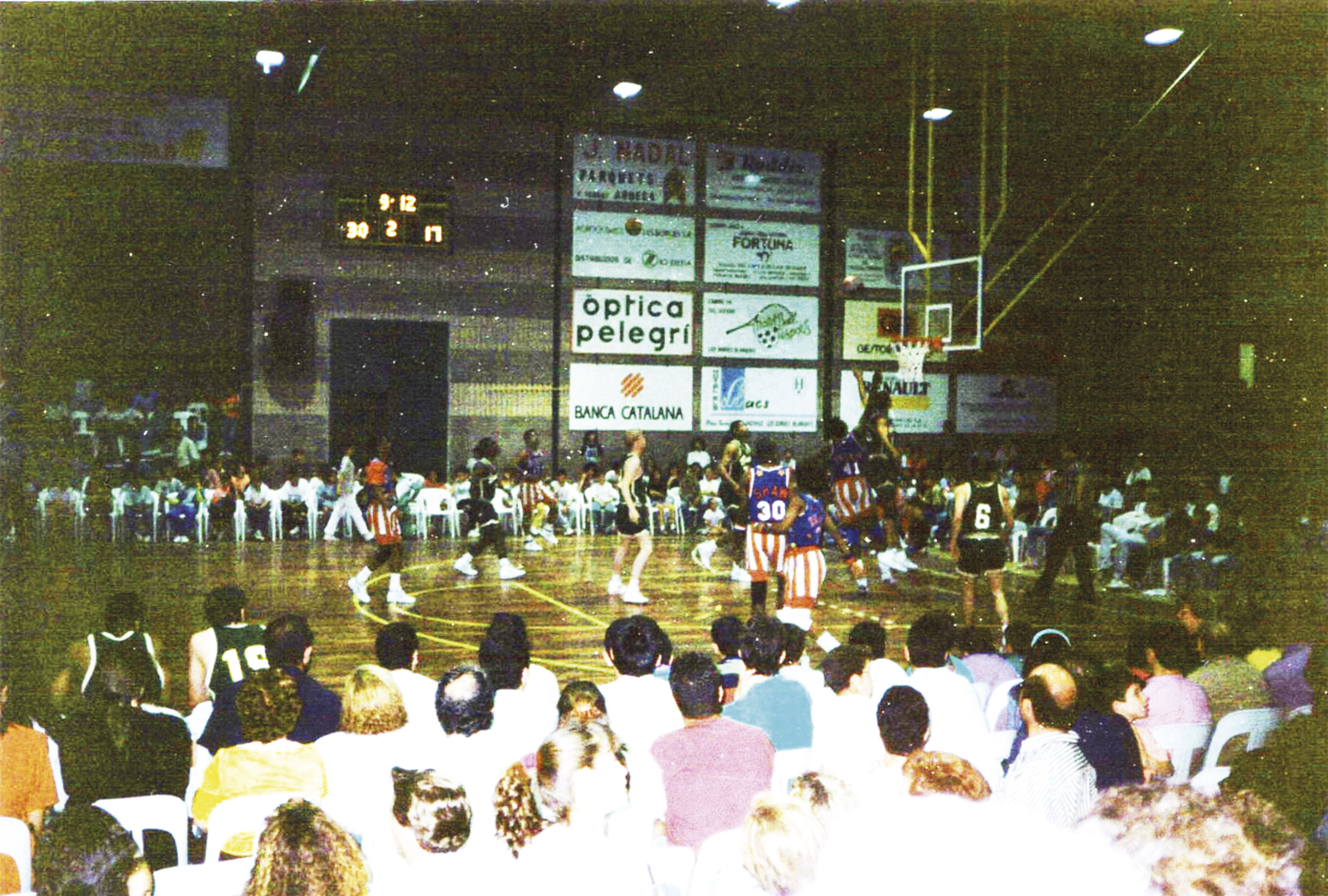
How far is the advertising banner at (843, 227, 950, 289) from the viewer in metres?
19.7

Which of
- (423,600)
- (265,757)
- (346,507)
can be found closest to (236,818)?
(265,757)

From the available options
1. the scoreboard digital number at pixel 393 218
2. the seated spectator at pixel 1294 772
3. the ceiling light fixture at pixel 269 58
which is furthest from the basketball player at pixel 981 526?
the ceiling light fixture at pixel 269 58

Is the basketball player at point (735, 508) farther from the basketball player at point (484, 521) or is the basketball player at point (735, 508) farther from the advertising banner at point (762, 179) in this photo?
the advertising banner at point (762, 179)

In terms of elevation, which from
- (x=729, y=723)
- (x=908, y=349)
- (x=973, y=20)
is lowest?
(x=729, y=723)

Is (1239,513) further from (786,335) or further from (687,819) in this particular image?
(687,819)

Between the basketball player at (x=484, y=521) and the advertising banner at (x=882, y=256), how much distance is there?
30.8ft

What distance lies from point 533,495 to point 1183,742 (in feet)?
40.4

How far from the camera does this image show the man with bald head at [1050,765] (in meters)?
3.04

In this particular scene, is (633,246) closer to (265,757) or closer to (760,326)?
(760,326)

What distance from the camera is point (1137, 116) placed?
1614cm

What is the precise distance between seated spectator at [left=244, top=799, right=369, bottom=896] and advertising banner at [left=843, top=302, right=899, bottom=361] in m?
18.0

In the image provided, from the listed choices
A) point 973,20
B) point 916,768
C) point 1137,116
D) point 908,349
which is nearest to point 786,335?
point 908,349

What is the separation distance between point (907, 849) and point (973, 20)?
11179mm

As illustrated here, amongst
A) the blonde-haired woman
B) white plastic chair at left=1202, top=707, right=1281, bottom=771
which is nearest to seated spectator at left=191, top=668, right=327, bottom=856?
the blonde-haired woman
